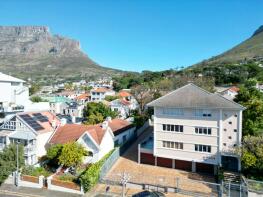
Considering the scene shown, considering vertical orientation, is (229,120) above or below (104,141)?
above

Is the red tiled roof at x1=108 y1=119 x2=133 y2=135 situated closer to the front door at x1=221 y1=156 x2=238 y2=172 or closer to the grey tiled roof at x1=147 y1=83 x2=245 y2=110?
the grey tiled roof at x1=147 y1=83 x2=245 y2=110

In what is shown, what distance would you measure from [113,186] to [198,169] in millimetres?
11512

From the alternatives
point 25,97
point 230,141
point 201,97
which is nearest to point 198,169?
point 230,141

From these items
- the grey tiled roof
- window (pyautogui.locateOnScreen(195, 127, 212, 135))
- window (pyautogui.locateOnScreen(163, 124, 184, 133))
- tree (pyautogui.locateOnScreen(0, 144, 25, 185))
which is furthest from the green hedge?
window (pyautogui.locateOnScreen(195, 127, 212, 135))

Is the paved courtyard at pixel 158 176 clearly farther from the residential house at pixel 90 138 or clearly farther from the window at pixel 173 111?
the window at pixel 173 111

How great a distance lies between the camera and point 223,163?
3388 centimetres

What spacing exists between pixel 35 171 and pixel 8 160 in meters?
3.57

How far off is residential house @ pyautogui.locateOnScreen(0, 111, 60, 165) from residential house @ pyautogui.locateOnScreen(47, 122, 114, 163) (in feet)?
5.00

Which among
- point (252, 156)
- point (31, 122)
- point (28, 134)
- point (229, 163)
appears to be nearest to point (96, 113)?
point (31, 122)

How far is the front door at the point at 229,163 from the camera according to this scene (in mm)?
33469

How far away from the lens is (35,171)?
35.1m

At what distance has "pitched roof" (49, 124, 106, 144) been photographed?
37741 mm

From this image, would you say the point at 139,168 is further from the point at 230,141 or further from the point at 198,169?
the point at 230,141

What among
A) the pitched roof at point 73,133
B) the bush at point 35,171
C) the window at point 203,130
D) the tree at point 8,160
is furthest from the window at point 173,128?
the tree at point 8,160
